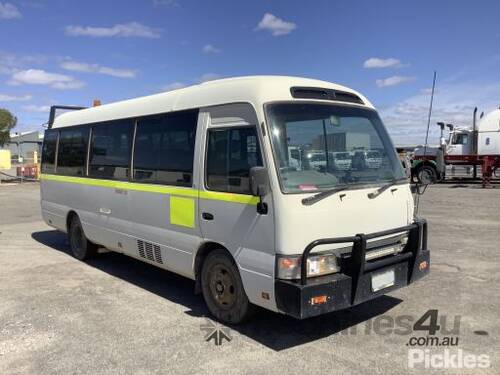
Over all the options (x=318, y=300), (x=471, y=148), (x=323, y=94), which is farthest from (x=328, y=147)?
(x=471, y=148)

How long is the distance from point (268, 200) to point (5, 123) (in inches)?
2439

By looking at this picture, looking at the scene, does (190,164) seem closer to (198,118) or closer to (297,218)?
(198,118)

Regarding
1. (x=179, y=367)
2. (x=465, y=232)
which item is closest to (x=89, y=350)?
(x=179, y=367)

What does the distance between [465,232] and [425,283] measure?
14.5 ft

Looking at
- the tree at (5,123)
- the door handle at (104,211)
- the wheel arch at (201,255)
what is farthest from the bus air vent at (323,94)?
the tree at (5,123)

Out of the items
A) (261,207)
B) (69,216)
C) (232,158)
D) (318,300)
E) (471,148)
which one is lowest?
(318,300)

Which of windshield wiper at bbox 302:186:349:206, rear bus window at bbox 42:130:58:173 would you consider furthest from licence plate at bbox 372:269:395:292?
rear bus window at bbox 42:130:58:173

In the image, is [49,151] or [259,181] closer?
[259,181]

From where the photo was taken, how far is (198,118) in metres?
5.44

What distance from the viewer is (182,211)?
561cm

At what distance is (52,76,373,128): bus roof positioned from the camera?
4.74m

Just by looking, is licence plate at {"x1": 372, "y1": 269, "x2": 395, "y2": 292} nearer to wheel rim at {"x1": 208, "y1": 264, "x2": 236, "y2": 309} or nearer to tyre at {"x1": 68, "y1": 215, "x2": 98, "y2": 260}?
wheel rim at {"x1": 208, "y1": 264, "x2": 236, "y2": 309}

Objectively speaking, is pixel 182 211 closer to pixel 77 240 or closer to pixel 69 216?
pixel 77 240

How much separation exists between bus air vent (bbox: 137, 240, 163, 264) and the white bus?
0.06ft
